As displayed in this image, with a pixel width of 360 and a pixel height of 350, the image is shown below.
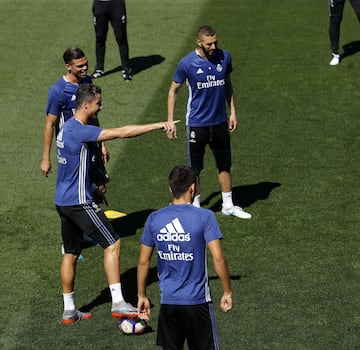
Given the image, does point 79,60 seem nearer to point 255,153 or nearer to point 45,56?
point 255,153

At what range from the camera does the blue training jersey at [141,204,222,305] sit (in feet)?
28.7

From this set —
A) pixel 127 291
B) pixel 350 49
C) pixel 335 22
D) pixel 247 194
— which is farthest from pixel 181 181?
pixel 350 49

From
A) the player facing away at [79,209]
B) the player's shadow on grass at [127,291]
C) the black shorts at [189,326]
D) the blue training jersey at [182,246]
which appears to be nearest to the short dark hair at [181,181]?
the blue training jersey at [182,246]

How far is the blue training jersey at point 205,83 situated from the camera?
13438mm

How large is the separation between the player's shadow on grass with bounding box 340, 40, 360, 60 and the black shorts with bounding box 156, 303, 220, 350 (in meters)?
11.8

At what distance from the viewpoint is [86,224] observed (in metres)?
11.2

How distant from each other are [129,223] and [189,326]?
5054mm

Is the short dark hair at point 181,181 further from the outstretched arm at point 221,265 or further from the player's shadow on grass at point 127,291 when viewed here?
the player's shadow on grass at point 127,291

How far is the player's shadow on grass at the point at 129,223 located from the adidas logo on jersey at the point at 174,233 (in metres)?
4.74

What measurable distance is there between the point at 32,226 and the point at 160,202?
196 centimetres

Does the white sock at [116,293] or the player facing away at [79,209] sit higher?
the player facing away at [79,209]

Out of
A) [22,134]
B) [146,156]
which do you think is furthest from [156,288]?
[22,134]

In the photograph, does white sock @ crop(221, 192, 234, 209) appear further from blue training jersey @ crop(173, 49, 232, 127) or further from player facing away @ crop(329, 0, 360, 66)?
player facing away @ crop(329, 0, 360, 66)

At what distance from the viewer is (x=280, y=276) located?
39.4 feet
